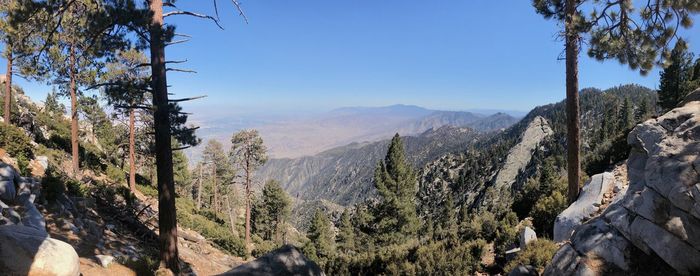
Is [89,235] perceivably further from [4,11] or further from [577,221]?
[577,221]

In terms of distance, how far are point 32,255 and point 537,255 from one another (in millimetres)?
10947

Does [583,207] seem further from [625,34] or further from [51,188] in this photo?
[51,188]

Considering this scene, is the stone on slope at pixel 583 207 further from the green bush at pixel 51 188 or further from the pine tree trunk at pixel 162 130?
the green bush at pixel 51 188

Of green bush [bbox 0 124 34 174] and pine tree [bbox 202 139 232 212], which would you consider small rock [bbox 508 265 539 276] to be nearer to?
green bush [bbox 0 124 34 174]

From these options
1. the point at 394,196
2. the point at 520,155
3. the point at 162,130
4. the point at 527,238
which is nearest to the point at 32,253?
the point at 162,130

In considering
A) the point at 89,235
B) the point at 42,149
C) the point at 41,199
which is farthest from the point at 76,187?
the point at 42,149

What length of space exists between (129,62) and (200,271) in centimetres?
1217

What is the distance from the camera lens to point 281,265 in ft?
23.7

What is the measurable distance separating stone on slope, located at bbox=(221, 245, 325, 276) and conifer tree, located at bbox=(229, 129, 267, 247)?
977 inches

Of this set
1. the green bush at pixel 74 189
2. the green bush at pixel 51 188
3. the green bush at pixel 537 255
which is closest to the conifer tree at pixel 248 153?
the green bush at pixel 74 189

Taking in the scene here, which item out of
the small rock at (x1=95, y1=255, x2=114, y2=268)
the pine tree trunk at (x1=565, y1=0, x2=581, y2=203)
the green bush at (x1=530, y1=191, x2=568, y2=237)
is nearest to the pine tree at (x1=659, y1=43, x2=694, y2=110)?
the green bush at (x1=530, y1=191, x2=568, y2=237)

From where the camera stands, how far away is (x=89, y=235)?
432 inches

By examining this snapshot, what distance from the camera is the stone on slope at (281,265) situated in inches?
273

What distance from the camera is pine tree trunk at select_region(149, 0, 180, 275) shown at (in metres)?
8.62
